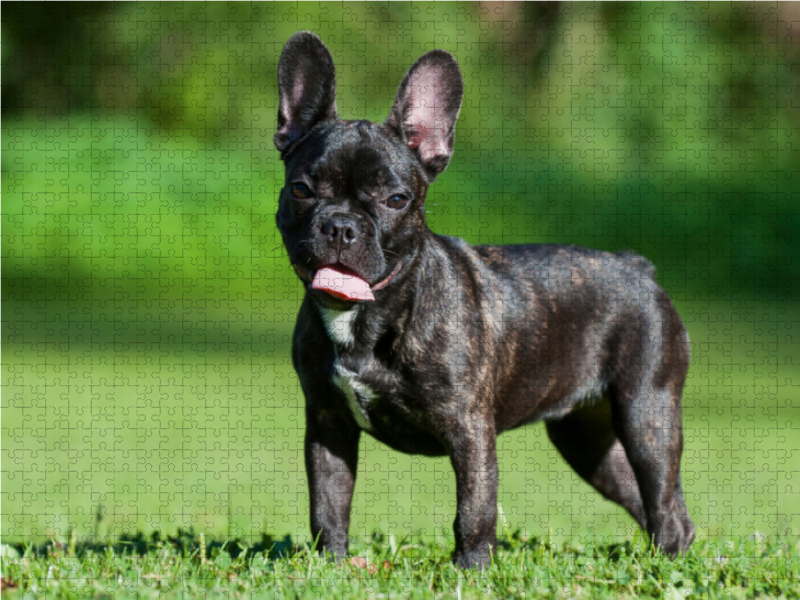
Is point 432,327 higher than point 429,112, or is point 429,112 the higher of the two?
point 429,112

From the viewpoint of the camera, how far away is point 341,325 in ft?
15.1

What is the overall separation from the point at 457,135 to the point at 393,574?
1477 centimetres

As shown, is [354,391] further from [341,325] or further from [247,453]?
[247,453]

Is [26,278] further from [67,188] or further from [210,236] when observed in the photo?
[210,236]

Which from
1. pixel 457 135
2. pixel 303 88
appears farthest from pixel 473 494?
pixel 457 135

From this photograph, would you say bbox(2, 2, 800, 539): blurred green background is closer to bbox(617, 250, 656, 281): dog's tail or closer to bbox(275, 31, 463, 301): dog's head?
bbox(275, 31, 463, 301): dog's head

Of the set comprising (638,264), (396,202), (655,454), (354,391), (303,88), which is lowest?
(655,454)

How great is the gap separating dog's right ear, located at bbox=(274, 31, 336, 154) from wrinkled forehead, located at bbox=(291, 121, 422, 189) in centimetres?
24

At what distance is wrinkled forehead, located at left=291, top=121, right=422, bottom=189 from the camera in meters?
4.53

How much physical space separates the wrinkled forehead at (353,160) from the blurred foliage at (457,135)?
8303 mm

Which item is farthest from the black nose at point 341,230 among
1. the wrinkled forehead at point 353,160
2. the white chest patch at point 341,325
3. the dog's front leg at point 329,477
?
the dog's front leg at point 329,477

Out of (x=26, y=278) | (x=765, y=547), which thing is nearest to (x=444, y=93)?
(x=765, y=547)

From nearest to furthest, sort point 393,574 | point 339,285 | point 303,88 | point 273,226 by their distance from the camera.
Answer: point 393,574
point 339,285
point 303,88
point 273,226

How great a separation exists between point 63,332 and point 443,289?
10.5 m
